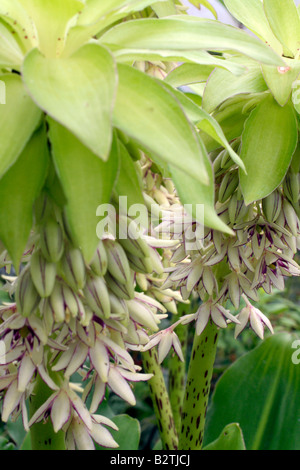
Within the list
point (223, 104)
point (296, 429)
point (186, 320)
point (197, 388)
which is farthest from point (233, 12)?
point (296, 429)

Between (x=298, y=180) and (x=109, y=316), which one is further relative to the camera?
(x=298, y=180)

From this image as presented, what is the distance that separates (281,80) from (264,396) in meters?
0.60

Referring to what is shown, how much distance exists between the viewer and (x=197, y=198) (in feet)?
1.28

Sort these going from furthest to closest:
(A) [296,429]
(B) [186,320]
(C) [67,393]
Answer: (A) [296,429], (B) [186,320], (C) [67,393]

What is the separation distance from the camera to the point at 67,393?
0.49m

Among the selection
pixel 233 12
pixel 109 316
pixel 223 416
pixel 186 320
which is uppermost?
pixel 233 12

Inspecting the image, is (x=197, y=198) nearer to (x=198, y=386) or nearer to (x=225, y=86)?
(x=225, y=86)

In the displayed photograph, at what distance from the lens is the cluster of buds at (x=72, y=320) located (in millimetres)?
391

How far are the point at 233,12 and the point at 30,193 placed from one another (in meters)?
0.34

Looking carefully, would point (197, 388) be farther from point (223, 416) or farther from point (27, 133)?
point (27, 133)

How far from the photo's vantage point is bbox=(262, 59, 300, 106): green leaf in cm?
47

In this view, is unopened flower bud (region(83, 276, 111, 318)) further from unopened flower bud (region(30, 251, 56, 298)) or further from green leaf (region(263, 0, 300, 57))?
green leaf (region(263, 0, 300, 57))

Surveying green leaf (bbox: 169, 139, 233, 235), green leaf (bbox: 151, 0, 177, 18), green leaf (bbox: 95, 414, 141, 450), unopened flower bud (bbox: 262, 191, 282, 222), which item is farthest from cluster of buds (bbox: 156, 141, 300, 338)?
green leaf (bbox: 95, 414, 141, 450)

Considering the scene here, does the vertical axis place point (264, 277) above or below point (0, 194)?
below
